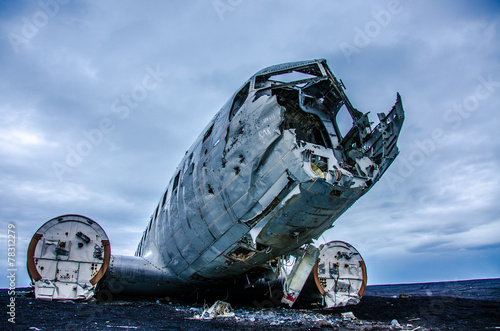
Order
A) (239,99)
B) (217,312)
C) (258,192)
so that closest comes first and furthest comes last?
(258,192), (217,312), (239,99)

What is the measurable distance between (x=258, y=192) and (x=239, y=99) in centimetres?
279

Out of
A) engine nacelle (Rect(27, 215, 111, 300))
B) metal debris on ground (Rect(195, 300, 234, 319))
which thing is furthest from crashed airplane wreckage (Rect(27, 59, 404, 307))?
metal debris on ground (Rect(195, 300, 234, 319))

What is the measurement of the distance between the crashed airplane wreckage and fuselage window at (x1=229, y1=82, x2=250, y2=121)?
0.03 m

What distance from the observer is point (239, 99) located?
8.22 m

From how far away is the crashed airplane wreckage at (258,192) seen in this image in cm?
657

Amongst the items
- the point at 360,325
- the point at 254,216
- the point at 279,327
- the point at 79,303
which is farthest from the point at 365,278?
the point at 79,303

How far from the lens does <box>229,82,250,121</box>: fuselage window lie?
26.2 ft

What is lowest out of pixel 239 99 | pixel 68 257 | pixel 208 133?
pixel 68 257

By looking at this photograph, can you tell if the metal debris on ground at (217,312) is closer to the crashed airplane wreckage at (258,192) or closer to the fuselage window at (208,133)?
the crashed airplane wreckage at (258,192)

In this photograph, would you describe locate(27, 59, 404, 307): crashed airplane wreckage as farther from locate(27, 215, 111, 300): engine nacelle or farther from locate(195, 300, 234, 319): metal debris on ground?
locate(195, 300, 234, 319): metal debris on ground

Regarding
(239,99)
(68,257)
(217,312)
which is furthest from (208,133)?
(68,257)

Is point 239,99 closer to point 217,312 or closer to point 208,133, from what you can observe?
point 208,133

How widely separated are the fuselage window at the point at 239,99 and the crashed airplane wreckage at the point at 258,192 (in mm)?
27

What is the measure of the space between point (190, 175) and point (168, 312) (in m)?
3.76
